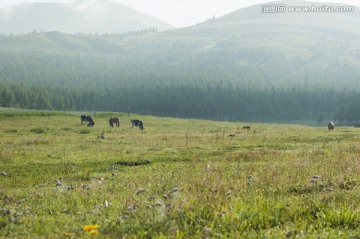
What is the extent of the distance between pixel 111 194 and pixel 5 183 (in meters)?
5.38

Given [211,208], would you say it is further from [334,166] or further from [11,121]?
[11,121]

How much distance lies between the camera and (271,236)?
7.88 m

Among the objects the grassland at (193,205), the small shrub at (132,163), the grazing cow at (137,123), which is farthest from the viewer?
the grazing cow at (137,123)

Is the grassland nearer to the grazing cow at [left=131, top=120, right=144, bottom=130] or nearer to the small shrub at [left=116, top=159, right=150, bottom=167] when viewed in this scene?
the small shrub at [left=116, top=159, right=150, bottom=167]

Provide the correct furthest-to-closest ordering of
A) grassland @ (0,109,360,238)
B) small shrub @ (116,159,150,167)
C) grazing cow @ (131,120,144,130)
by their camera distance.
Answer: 1. grazing cow @ (131,120,144,130)
2. small shrub @ (116,159,150,167)
3. grassland @ (0,109,360,238)

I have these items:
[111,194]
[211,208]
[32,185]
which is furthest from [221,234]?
[32,185]

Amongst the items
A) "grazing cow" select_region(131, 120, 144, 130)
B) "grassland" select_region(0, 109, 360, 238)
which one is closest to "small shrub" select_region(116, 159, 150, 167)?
"grassland" select_region(0, 109, 360, 238)

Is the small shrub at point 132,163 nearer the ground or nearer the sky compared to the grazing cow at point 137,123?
nearer the ground

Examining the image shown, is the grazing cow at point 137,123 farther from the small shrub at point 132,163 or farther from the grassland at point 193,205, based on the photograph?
the grassland at point 193,205

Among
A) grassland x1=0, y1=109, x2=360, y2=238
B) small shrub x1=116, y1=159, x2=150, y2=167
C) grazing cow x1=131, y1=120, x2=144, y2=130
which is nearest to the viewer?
grassland x1=0, y1=109, x2=360, y2=238

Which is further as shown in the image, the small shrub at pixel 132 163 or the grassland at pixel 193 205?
the small shrub at pixel 132 163

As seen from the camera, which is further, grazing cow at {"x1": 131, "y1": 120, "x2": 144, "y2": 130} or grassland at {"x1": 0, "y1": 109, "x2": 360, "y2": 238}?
grazing cow at {"x1": 131, "y1": 120, "x2": 144, "y2": 130}

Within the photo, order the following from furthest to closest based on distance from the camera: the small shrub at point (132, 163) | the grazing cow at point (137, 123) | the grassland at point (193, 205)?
the grazing cow at point (137, 123) < the small shrub at point (132, 163) < the grassland at point (193, 205)

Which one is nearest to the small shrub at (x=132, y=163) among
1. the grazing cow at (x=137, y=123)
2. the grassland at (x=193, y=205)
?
the grassland at (x=193, y=205)
